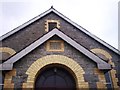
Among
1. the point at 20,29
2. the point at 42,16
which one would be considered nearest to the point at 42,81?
the point at 20,29

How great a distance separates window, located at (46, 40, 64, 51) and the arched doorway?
0.85 meters

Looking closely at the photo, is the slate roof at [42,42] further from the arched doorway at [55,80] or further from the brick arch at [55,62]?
the arched doorway at [55,80]

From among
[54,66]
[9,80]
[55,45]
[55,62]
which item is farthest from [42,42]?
[9,80]

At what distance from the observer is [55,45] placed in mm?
10016

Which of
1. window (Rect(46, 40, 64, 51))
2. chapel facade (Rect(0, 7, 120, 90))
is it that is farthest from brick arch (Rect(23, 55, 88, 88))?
window (Rect(46, 40, 64, 51))

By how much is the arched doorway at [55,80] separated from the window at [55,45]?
0.85 meters

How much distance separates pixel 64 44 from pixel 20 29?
5.34 metres

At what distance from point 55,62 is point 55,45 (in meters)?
0.90

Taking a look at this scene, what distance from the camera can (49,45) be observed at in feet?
32.6

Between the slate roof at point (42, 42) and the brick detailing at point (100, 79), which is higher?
the slate roof at point (42, 42)

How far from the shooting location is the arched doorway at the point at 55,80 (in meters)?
9.50

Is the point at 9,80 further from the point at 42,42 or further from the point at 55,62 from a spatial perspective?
the point at 42,42

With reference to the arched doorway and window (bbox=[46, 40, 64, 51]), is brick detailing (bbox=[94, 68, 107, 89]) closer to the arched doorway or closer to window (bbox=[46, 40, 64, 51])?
the arched doorway

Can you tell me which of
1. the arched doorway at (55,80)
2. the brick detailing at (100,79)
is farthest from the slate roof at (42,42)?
the arched doorway at (55,80)
